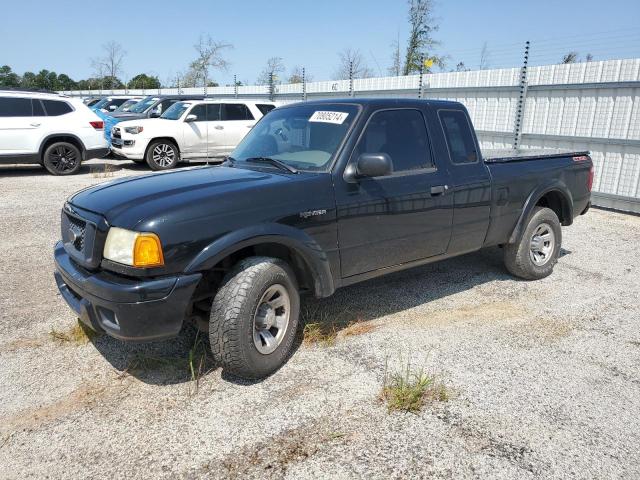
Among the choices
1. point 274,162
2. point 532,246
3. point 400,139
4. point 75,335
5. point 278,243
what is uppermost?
point 400,139

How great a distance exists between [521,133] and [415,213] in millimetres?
7409

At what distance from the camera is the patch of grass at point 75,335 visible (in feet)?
13.2

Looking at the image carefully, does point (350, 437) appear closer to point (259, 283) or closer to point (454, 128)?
point (259, 283)

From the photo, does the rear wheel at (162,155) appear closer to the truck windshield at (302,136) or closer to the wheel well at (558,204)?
the truck windshield at (302,136)

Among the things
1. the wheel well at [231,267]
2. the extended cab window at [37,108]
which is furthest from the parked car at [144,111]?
the wheel well at [231,267]

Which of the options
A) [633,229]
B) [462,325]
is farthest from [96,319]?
[633,229]

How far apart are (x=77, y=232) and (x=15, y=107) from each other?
401 inches

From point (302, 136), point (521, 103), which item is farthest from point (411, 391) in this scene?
point (521, 103)

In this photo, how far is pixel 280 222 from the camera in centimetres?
343

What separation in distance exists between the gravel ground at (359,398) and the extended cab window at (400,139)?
1.37 meters

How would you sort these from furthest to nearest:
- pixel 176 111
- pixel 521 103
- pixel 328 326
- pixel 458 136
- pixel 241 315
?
pixel 176 111
pixel 521 103
pixel 458 136
pixel 328 326
pixel 241 315

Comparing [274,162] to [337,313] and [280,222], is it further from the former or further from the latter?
[337,313]

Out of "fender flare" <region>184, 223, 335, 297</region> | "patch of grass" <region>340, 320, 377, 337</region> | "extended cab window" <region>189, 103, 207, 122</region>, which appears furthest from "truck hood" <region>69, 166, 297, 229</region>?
"extended cab window" <region>189, 103, 207, 122</region>

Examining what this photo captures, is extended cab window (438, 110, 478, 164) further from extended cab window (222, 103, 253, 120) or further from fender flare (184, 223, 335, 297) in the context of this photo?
extended cab window (222, 103, 253, 120)
